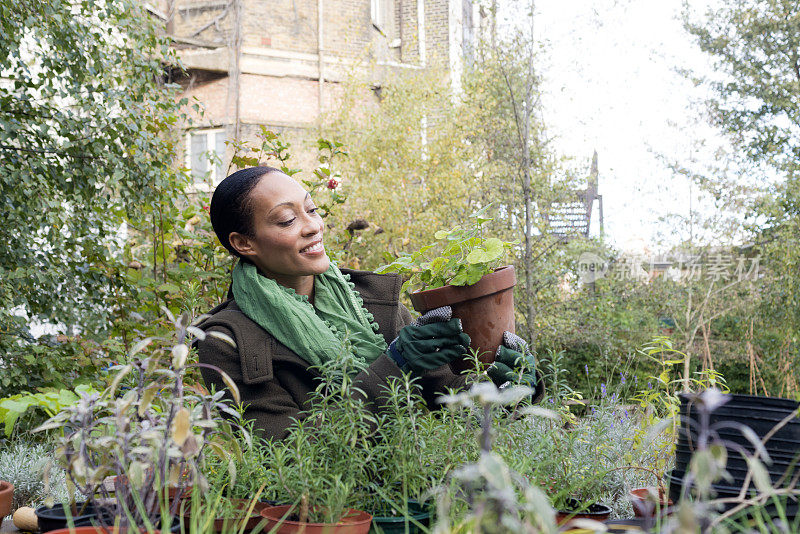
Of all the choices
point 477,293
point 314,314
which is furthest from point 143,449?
point 314,314

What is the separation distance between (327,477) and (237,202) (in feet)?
3.85

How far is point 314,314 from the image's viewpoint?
A: 2.21 m

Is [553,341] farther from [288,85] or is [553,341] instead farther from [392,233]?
[288,85]

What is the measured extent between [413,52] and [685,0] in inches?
265

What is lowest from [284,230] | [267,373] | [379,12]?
[267,373]

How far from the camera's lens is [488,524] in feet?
2.20

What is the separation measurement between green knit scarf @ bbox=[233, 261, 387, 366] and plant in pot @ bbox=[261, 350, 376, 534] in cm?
60

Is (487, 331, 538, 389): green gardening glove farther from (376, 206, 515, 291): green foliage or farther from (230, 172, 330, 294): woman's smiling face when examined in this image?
(230, 172, 330, 294): woman's smiling face

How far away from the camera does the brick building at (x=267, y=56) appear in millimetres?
15867

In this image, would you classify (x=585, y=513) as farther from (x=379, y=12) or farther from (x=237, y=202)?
(x=379, y=12)

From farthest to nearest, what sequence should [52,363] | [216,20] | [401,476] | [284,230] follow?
[216,20] → [52,363] → [284,230] → [401,476]

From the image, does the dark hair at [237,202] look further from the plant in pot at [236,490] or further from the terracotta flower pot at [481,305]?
the plant in pot at [236,490]

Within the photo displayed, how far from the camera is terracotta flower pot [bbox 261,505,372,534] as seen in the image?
1100 millimetres

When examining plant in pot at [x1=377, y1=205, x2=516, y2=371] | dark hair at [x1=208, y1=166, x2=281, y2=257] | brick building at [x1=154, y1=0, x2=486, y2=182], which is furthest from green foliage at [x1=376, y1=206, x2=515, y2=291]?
brick building at [x1=154, y1=0, x2=486, y2=182]
